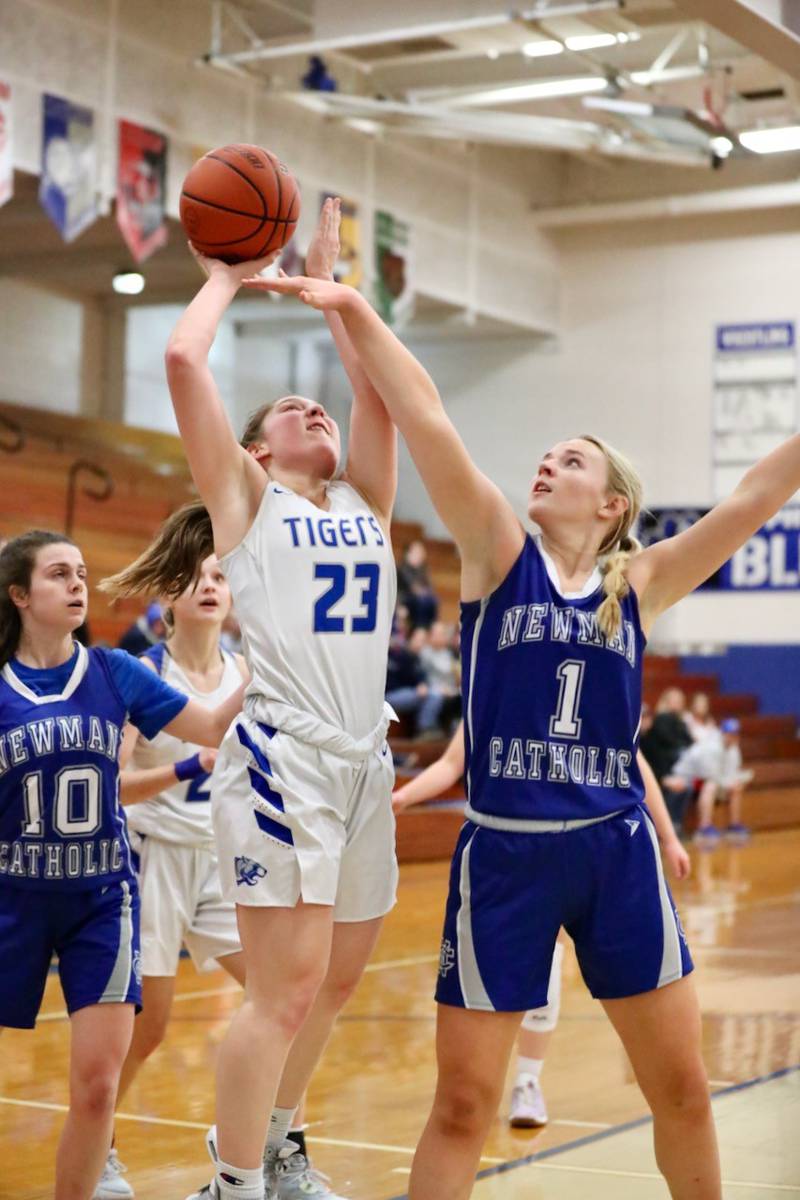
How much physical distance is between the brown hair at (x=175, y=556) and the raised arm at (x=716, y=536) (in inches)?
43.7

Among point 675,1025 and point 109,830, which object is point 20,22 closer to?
point 109,830

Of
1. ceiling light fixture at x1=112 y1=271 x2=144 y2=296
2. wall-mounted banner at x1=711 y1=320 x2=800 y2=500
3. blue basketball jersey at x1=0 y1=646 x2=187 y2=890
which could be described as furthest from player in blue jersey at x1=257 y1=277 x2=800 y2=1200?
wall-mounted banner at x1=711 y1=320 x2=800 y2=500

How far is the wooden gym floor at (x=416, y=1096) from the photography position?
4.31 meters

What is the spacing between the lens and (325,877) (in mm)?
3236

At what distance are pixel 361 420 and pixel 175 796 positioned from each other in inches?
58.3

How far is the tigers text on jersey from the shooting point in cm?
316

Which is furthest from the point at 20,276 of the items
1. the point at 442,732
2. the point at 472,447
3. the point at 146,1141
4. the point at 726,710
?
the point at 146,1141

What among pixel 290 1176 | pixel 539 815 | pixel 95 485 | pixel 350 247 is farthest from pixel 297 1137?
pixel 350 247

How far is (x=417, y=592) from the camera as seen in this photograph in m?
15.9

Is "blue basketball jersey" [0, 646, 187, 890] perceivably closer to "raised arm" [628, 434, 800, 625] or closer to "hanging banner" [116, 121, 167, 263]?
"raised arm" [628, 434, 800, 625]

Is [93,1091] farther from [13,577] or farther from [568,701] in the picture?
[568,701]

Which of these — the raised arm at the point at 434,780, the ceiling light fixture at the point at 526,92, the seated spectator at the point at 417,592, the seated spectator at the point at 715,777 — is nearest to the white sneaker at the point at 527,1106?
the raised arm at the point at 434,780

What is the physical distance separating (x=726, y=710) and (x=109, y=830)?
1633 cm

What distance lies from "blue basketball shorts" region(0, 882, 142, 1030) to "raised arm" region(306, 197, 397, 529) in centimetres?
106
